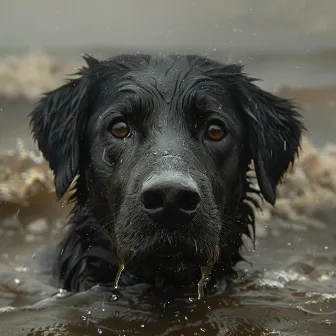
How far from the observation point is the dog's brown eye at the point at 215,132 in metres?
4.64

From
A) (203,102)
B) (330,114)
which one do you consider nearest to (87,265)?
(203,102)

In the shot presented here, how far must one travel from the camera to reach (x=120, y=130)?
4.64m

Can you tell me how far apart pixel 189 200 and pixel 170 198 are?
0.50 ft

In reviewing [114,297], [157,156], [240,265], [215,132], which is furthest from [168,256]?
[240,265]

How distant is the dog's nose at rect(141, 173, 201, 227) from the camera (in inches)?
144

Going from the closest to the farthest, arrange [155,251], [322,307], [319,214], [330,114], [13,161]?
1. [155,251]
2. [322,307]
3. [319,214]
4. [13,161]
5. [330,114]

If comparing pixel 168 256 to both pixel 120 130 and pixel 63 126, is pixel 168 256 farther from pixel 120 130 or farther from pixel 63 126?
pixel 63 126

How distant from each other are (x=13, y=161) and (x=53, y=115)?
4.65m

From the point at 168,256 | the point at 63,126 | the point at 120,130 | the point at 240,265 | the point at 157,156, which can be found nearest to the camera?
the point at 168,256

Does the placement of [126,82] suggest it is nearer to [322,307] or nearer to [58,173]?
[58,173]

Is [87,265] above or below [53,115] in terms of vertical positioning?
below

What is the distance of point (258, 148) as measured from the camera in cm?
513

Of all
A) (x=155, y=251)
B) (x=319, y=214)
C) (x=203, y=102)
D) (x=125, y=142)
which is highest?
(x=203, y=102)

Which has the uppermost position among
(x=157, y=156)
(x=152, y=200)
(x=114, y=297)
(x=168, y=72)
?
(x=168, y=72)
